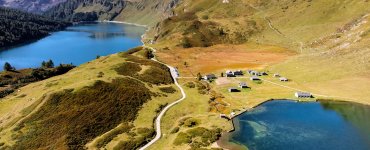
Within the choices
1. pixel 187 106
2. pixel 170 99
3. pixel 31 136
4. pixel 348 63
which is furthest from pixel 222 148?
pixel 348 63

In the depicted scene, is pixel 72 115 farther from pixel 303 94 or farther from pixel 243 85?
pixel 303 94

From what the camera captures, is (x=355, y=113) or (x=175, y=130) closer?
(x=175, y=130)

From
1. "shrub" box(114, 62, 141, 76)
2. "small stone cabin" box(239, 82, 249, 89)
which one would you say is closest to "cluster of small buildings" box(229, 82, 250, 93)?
"small stone cabin" box(239, 82, 249, 89)

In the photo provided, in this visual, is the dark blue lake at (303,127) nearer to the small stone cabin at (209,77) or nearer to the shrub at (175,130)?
the shrub at (175,130)

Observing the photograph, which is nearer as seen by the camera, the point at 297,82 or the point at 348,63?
the point at 297,82

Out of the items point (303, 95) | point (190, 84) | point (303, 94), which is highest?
point (303, 94)

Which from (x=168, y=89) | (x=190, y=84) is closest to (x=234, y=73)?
(x=190, y=84)

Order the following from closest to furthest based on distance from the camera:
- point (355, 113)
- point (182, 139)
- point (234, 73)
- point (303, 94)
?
point (182, 139) → point (355, 113) → point (303, 94) → point (234, 73)

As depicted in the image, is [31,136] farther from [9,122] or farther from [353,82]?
[353,82]
